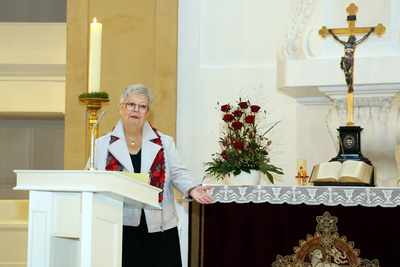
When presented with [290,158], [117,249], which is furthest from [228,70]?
[117,249]

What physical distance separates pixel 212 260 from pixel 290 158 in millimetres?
1718

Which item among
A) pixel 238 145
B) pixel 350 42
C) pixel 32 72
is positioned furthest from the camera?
pixel 32 72

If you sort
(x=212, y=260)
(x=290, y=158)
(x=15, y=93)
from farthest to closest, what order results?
1. (x=15, y=93)
2. (x=290, y=158)
3. (x=212, y=260)

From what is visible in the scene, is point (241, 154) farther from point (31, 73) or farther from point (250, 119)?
point (31, 73)

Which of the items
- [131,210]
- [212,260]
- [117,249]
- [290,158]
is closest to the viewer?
[117,249]

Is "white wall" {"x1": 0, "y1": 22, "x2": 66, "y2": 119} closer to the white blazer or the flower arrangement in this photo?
the flower arrangement

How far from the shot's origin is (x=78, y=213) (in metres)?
3.37

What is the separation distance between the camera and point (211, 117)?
20.2 ft

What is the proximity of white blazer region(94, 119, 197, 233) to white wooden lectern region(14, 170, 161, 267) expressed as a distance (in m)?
0.66

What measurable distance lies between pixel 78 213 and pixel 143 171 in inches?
37.3

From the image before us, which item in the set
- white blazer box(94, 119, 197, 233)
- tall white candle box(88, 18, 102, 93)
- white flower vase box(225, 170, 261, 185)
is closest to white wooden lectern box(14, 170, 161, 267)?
white blazer box(94, 119, 197, 233)

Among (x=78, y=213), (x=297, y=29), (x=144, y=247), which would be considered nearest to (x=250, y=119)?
(x=297, y=29)

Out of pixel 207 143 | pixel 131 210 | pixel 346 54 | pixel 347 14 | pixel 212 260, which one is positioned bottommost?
pixel 212 260

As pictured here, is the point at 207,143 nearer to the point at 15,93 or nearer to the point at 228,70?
the point at 228,70
